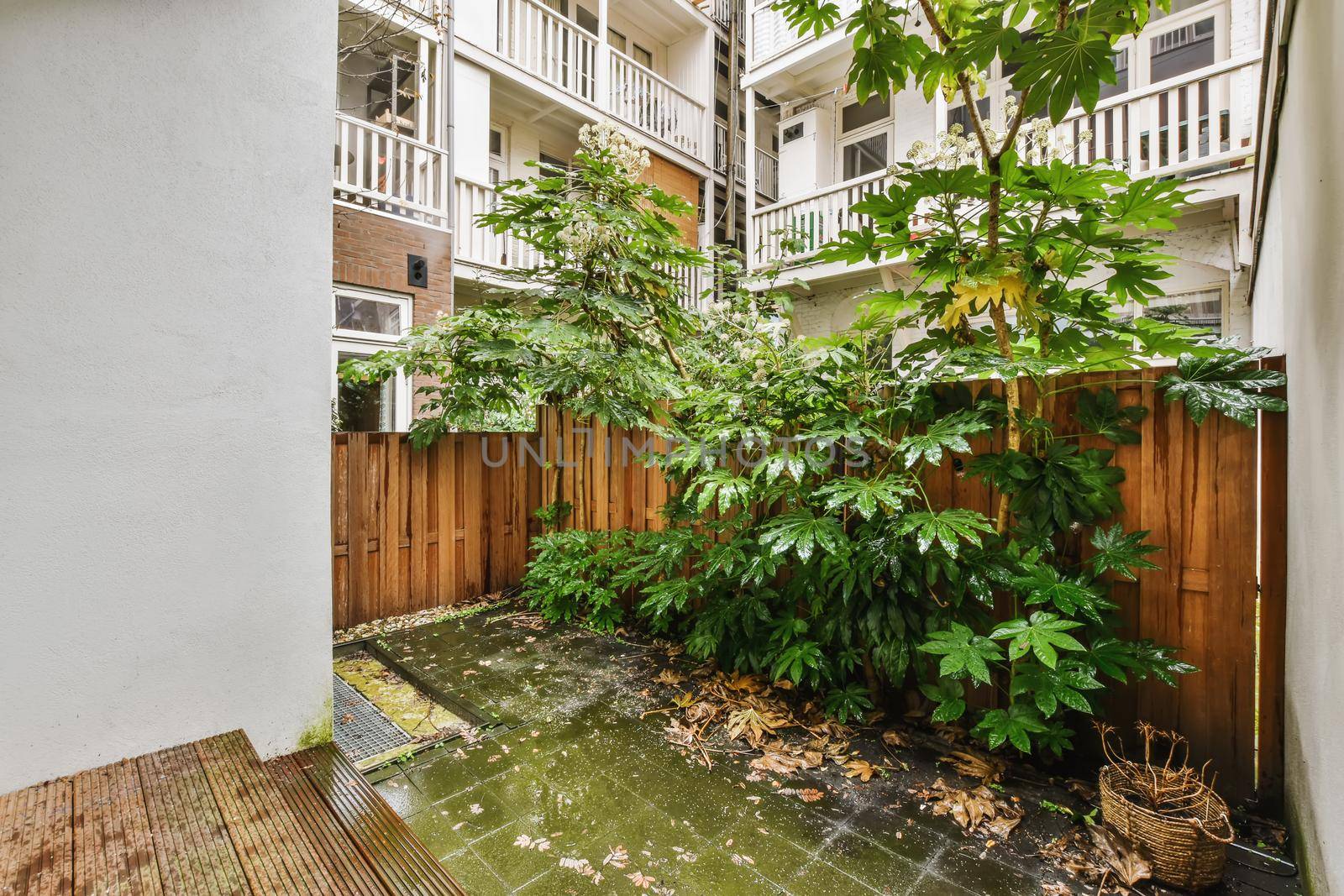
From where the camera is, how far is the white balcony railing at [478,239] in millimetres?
7801

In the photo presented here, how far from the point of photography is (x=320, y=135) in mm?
2152

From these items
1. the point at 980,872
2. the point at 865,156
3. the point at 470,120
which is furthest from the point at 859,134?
the point at 980,872

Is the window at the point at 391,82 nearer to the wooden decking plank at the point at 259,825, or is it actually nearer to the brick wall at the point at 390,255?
the brick wall at the point at 390,255

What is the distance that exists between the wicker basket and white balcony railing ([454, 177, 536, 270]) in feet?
24.4

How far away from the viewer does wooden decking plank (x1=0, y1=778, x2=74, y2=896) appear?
4.35 feet

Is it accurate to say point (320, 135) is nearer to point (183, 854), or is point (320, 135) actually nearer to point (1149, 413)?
point (183, 854)

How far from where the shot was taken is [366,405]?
686 cm

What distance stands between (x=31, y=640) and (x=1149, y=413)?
13.2ft

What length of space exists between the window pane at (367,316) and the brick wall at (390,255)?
7.8 inches

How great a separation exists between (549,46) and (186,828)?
10.1m

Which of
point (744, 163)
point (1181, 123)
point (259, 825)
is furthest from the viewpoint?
point (744, 163)

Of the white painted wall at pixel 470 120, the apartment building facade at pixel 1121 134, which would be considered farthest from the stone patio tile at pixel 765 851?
the white painted wall at pixel 470 120

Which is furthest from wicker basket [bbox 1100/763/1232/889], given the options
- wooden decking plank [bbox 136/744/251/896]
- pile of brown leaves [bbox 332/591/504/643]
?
pile of brown leaves [bbox 332/591/504/643]

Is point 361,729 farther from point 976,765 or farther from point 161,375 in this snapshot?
point 976,765
